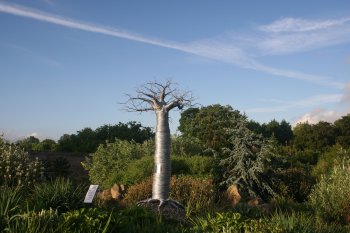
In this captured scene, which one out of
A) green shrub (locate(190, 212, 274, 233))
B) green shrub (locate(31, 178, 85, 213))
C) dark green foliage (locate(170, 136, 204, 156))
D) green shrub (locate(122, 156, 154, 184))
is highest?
dark green foliage (locate(170, 136, 204, 156))

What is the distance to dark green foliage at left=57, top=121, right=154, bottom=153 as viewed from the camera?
120 ft

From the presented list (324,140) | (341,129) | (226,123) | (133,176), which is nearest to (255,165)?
(133,176)

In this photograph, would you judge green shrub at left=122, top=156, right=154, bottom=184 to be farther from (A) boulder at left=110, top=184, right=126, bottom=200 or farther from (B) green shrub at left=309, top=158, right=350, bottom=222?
(B) green shrub at left=309, top=158, right=350, bottom=222

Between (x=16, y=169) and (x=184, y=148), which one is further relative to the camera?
(x=184, y=148)

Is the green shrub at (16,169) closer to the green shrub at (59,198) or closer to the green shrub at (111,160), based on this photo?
the green shrub at (111,160)

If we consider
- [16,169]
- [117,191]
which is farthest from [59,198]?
[16,169]

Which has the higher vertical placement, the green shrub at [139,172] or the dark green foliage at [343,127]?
the dark green foliage at [343,127]

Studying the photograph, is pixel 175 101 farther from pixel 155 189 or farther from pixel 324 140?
pixel 324 140

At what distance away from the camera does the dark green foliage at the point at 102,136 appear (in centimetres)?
3656

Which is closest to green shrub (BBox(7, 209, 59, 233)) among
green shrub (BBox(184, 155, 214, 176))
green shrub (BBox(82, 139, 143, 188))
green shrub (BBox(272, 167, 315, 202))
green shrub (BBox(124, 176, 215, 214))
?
green shrub (BBox(124, 176, 215, 214))

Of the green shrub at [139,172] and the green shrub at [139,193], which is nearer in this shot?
the green shrub at [139,193]

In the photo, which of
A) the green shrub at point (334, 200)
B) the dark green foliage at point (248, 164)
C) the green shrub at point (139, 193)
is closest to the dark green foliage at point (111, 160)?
the dark green foliage at point (248, 164)

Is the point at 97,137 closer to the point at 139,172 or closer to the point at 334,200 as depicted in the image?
the point at 139,172

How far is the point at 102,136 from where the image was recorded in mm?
38500
